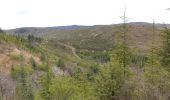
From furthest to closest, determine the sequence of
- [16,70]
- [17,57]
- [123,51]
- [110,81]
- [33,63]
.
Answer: [17,57], [33,63], [16,70], [123,51], [110,81]

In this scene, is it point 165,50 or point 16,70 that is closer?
point 165,50

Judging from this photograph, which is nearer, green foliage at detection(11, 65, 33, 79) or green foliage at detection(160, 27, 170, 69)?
green foliage at detection(160, 27, 170, 69)

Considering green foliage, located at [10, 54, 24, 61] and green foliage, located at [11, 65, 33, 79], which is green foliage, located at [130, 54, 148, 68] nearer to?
green foliage, located at [11, 65, 33, 79]

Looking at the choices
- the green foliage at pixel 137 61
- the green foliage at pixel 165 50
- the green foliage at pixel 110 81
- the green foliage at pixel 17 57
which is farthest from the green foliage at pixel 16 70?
the green foliage at pixel 110 81

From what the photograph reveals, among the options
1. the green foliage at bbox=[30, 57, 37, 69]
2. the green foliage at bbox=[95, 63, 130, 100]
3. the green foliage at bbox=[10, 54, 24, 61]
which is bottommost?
the green foliage at bbox=[30, 57, 37, 69]

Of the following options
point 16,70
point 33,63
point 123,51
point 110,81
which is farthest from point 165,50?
point 33,63

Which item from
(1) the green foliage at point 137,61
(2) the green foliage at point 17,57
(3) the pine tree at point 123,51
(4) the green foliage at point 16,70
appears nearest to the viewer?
(3) the pine tree at point 123,51

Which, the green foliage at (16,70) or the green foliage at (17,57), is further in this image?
the green foliage at (17,57)

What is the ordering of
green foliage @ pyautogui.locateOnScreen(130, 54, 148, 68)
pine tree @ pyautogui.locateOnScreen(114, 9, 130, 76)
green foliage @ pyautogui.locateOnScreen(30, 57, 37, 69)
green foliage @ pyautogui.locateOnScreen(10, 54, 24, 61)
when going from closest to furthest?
1. pine tree @ pyautogui.locateOnScreen(114, 9, 130, 76)
2. green foliage @ pyautogui.locateOnScreen(130, 54, 148, 68)
3. green foliage @ pyautogui.locateOnScreen(30, 57, 37, 69)
4. green foliage @ pyautogui.locateOnScreen(10, 54, 24, 61)

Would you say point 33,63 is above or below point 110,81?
below

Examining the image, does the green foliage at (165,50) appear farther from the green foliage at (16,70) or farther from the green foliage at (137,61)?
the green foliage at (16,70)

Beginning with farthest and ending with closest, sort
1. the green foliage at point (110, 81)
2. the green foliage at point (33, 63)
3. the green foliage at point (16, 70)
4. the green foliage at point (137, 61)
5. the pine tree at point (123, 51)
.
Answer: the green foliage at point (33, 63)
the green foliage at point (16, 70)
the green foliage at point (137, 61)
the pine tree at point (123, 51)
the green foliage at point (110, 81)

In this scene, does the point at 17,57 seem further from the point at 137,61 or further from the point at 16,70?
the point at 137,61

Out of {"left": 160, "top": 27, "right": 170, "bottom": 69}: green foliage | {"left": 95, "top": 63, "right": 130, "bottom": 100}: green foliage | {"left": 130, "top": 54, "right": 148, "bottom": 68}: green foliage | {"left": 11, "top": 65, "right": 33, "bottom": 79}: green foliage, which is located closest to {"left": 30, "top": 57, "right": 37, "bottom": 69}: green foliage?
{"left": 11, "top": 65, "right": 33, "bottom": 79}: green foliage
